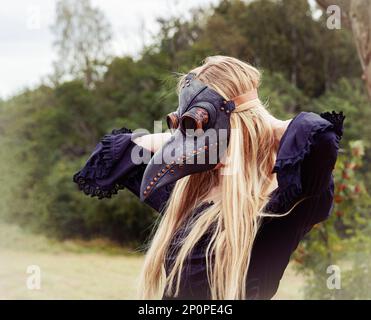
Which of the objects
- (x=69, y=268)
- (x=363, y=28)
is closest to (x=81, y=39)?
(x=69, y=268)

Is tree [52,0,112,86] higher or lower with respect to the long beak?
higher

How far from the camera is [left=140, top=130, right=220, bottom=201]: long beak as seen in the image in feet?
4.83

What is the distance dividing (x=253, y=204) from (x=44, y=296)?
7.76 m

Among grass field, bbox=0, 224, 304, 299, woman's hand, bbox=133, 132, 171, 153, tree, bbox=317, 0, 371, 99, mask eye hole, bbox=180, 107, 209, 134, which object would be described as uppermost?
tree, bbox=317, 0, 371, 99

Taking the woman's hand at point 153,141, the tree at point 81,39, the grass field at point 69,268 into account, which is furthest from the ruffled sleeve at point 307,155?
the tree at point 81,39

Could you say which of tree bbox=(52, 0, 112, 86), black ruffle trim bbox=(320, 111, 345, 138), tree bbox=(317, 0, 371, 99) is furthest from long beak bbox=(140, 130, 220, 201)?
tree bbox=(52, 0, 112, 86)

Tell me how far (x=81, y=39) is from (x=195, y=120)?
11.9 m

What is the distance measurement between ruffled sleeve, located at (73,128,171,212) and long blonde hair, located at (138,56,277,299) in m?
0.31

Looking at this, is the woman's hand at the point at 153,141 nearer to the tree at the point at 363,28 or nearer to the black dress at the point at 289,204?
the black dress at the point at 289,204

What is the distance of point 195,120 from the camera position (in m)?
1.47

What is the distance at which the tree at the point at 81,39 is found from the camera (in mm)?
12656

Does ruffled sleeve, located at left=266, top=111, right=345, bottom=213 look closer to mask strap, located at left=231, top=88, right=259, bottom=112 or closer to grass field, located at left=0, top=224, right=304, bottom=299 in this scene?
mask strap, located at left=231, top=88, right=259, bottom=112

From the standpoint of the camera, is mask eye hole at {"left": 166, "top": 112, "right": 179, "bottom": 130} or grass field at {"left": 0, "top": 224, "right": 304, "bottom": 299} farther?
grass field at {"left": 0, "top": 224, "right": 304, "bottom": 299}

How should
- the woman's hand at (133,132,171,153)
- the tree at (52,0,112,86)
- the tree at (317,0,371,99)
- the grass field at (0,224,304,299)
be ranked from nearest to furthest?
1. the woman's hand at (133,132,171,153)
2. the tree at (317,0,371,99)
3. the grass field at (0,224,304,299)
4. the tree at (52,0,112,86)
